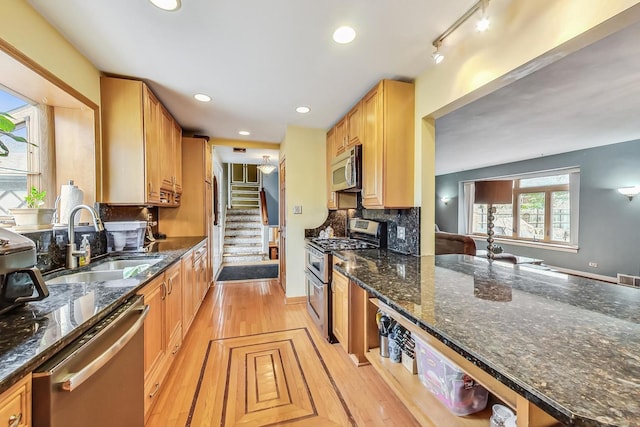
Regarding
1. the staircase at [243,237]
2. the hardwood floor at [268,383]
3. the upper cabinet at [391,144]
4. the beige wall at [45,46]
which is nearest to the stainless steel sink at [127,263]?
the hardwood floor at [268,383]

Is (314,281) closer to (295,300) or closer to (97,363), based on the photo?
(295,300)

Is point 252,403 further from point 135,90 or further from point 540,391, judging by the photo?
point 135,90

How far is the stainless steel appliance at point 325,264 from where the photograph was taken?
2373mm

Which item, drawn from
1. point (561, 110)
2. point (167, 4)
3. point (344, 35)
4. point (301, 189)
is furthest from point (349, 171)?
point (561, 110)

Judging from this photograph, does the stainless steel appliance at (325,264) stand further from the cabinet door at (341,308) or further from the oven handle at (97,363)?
the oven handle at (97,363)

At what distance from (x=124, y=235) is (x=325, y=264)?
1.84m

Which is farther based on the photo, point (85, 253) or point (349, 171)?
point (349, 171)

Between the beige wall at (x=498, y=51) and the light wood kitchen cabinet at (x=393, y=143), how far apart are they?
0.07 metres

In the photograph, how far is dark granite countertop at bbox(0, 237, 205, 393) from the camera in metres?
0.68

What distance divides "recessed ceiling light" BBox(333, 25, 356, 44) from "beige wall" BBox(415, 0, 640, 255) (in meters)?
0.70

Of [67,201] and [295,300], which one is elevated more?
[67,201]

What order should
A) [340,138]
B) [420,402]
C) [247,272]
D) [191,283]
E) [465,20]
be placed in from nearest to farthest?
[420,402] < [465,20] < [191,283] < [340,138] < [247,272]

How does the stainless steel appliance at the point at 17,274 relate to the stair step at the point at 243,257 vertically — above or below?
above

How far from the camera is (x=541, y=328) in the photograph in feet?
2.70
